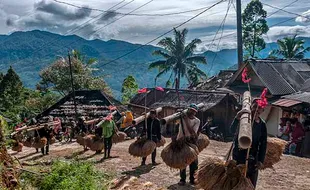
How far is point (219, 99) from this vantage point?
20859 mm

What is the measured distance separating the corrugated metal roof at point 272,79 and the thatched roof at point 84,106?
9.57 metres

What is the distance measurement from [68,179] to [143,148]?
3172mm

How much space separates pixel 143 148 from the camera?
10.9 metres

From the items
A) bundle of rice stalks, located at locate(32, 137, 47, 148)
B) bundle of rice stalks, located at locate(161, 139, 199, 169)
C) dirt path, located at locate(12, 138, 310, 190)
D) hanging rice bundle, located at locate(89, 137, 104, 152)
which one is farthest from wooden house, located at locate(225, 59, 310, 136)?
bundle of rice stalks, located at locate(161, 139, 199, 169)

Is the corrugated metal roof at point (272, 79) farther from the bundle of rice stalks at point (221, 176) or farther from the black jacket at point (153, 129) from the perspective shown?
the bundle of rice stalks at point (221, 176)

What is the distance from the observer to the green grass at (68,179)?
7918mm

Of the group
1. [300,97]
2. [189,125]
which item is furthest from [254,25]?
[189,125]

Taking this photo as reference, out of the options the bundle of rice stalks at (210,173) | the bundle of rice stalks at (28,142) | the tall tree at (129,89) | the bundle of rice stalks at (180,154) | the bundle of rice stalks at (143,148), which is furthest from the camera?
the tall tree at (129,89)

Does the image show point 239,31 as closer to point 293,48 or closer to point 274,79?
point 274,79

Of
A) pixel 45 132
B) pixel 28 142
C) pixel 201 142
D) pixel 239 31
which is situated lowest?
pixel 28 142

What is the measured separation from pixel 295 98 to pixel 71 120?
537 inches

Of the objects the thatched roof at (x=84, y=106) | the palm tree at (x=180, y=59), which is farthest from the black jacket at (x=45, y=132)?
the palm tree at (x=180, y=59)

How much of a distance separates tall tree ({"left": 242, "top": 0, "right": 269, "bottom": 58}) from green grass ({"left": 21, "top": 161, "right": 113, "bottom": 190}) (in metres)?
35.1

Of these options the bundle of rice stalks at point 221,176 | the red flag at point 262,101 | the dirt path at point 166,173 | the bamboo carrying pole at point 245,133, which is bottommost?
the dirt path at point 166,173
